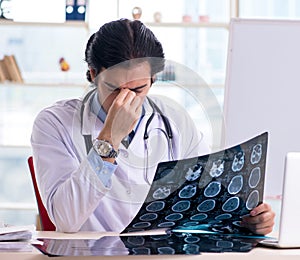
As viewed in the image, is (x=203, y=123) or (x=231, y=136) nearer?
(x=203, y=123)

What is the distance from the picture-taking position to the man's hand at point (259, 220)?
5.39ft

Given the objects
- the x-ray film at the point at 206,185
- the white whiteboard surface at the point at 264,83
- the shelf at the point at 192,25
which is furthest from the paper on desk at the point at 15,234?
the shelf at the point at 192,25

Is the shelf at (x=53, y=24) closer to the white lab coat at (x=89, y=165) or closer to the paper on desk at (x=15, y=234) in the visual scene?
the white lab coat at (x=89, y=165)

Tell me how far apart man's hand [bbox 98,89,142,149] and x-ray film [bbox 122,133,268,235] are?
0.32 metres

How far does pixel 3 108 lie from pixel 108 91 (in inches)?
104

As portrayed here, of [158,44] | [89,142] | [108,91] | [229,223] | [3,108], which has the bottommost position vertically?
[3,108]

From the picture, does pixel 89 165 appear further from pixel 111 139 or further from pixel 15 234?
pixel 15 234

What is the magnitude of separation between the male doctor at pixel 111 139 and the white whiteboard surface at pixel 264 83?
0.46ft

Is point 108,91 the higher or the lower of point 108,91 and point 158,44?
the lower

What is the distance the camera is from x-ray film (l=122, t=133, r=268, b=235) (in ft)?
4.89

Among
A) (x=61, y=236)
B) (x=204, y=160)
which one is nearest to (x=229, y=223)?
(x=204, y=160)

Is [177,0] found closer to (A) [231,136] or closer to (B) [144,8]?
(B) [144,8]

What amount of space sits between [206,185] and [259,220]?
22cm

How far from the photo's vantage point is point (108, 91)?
1.84m
